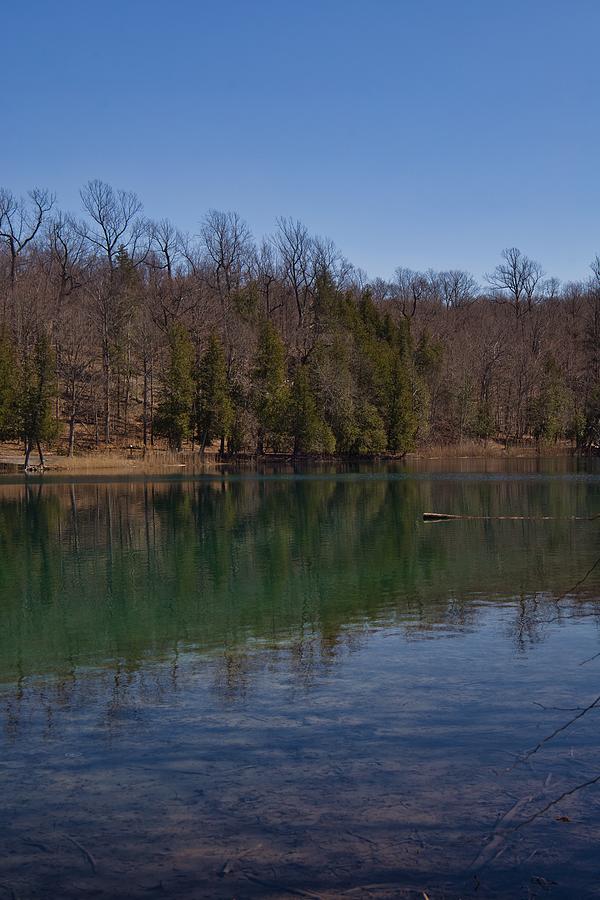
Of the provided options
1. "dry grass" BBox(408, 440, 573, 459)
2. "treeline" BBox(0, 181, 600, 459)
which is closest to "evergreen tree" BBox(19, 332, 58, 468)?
"treeline" BBox(0, 181, 600, 459)

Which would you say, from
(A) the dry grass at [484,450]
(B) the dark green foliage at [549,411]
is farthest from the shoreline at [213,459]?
(B) the dark green foliage at [549,411]

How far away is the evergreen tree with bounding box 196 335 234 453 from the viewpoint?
75.3m

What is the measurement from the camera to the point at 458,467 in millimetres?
68000

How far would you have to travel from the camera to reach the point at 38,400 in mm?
62906

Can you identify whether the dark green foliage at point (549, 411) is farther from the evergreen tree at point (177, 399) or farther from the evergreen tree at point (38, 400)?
the evergreen tree at point (38, 400)

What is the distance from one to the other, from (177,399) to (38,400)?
1403cm

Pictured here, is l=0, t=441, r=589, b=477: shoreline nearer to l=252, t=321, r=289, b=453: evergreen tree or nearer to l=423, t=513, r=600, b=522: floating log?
l=252, t=321, r=289, b=453: evergreen tree

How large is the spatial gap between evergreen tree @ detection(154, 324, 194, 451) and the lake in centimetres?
5257

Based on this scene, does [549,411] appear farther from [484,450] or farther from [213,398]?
[213,398]

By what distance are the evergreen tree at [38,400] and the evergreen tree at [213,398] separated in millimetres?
14237

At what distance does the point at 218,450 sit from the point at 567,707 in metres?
71.3

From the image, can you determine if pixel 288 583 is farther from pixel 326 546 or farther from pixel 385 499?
pixel 385 499

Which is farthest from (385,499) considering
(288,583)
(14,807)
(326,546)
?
(14,807)

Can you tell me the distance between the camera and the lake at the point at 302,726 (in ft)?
20.0
